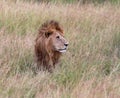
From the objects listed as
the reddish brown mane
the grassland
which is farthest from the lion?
the grassland

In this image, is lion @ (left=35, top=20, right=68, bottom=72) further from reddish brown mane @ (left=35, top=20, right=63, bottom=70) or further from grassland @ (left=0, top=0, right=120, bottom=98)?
grassland @ (left=0, top=0, right=120, bottom=98)

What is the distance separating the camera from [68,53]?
6.18 m

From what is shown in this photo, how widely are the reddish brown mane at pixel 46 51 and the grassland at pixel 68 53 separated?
136mm

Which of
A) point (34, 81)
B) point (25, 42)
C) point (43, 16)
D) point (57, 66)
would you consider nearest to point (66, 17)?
point (43, 16)

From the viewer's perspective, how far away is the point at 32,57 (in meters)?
5.91

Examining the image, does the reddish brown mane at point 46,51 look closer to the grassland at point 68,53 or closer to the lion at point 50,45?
the lion at point 50,45

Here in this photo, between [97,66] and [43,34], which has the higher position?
[43,34]

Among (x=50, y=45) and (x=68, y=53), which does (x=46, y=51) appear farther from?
(x=68, y=53)

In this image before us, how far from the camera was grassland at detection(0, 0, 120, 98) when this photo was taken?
4695mm

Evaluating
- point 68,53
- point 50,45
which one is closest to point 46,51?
point 50,45

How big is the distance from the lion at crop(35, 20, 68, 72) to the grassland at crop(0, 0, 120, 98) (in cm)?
15

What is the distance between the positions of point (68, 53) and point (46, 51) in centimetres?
99

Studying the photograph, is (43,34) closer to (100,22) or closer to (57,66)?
(57,66)

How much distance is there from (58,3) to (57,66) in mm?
4074
